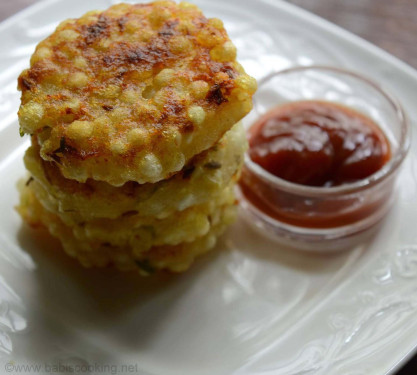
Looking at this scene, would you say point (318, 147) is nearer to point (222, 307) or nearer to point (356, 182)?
point (356, 182)

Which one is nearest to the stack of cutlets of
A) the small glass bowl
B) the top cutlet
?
the top cutlet

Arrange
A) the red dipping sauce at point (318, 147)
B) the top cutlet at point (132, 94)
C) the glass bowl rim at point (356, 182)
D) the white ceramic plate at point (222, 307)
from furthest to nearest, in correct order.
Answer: the red dipping sauce at point (318, 147), the glass bowl rim at point (356, 182), the white ceramic plate at point (222, 307), the top cutlet at point (132, 94)

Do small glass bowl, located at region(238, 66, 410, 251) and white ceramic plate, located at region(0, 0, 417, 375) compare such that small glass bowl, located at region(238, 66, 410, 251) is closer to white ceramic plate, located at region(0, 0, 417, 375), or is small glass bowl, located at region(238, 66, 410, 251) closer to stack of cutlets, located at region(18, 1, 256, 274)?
white ceramic plate, located at region(0, 0, 417, 375)

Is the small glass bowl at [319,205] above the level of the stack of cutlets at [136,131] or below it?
below

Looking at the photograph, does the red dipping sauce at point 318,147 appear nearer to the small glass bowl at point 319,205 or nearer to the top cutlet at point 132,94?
the small glass bowl at point 319,205

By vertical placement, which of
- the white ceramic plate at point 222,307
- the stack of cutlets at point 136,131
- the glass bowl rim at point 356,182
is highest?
the stack of cutlets at point 136,131

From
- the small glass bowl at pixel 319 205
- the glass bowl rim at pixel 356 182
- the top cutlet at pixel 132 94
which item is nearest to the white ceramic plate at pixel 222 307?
the small glass bowl at pixel 319 205

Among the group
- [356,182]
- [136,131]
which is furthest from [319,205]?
[136,131]
